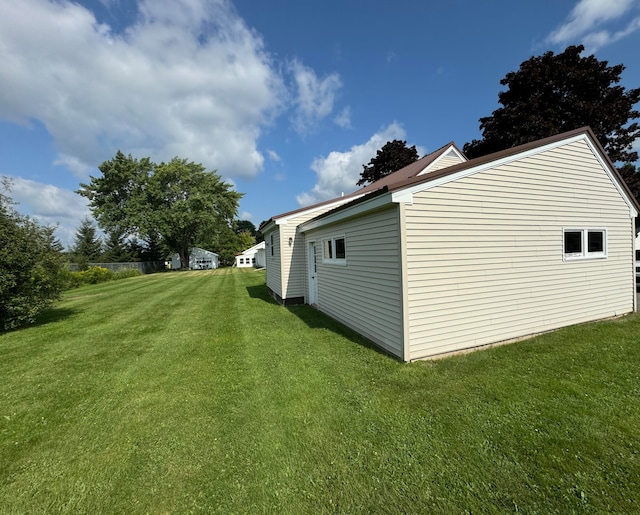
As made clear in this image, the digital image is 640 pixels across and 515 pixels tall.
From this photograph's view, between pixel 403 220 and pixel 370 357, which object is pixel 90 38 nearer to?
pixel 403 220

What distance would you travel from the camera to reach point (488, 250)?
5.35 metres

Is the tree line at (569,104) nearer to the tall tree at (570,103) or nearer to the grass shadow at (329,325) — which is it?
the tall tree at (570,103)

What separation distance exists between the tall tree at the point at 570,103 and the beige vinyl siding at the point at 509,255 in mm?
Result: 14523

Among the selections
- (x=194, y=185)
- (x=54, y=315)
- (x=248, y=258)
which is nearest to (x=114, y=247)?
(x=194, y=185)

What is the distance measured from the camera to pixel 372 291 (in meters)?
→ 5.74

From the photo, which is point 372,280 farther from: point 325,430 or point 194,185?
point 194,185

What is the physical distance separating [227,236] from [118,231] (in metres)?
17.6

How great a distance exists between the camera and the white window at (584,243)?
20.6 ft

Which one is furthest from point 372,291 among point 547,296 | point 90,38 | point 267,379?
point 90,38

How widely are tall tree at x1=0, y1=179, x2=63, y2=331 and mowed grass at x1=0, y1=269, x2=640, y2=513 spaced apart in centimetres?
309

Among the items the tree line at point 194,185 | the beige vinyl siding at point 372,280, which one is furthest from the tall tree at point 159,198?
the beige vinyl siding at point 372,280

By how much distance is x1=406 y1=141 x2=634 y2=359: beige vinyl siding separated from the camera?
4.88 metres

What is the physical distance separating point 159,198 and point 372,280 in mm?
38125

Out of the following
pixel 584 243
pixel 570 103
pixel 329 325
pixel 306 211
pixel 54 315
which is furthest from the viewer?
pixel 570 103
